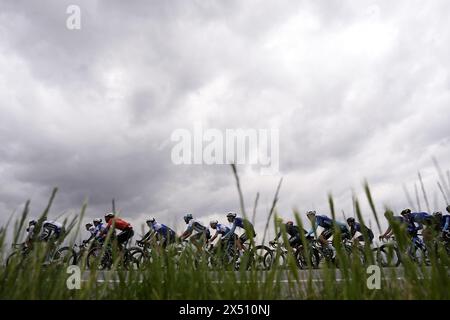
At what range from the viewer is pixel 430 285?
90.9 inches

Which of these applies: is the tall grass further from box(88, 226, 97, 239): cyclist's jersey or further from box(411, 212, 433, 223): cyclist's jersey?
box(88, 226, 97, 239): cyclist's jersey

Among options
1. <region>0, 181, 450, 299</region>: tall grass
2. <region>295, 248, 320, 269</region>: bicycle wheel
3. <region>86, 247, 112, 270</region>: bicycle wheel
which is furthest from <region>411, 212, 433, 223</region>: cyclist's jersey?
<region>295, 248, 320, 269</region>: bicycle wheel

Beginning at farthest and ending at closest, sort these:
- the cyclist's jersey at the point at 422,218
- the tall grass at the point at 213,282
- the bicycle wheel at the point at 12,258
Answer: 1. the cyclist's jersey at the point at 422,218
2. the bicycle wheel at the point at 12,258
3. the tall grass at the point at 213,282

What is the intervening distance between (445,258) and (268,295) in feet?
3.54

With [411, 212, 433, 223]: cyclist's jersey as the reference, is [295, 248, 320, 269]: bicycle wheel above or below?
above

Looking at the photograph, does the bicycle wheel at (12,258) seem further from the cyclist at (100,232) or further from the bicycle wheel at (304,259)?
the bicycle wheel at (304,259)

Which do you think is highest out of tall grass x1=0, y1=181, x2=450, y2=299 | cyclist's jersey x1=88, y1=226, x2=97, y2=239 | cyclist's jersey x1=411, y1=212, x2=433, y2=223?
cyclist's jersey x1=88, y1=226, x2=97, y2=239

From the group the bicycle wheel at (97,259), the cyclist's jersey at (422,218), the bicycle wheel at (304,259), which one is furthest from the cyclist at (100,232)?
the bicycle wheel at (304,259)

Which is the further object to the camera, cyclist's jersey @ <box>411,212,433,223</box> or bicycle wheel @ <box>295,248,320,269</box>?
bicycle wheel @ <box>295,248,320,269</box>

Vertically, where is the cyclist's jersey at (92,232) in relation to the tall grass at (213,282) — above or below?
above

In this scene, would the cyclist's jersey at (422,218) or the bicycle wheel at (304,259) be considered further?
the bicycle wheel at (304,259)

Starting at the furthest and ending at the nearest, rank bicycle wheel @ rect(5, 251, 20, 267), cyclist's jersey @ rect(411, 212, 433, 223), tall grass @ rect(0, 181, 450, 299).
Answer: cyclist's jersey @ rect(411, 212, 433, 223), bicycle wheel @ rect(5, 251, 20, 267), tall grass @ rect(0, 181, 450, 299)

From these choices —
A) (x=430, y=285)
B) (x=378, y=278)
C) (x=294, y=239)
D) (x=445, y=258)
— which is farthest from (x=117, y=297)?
(x=294, y=239)
